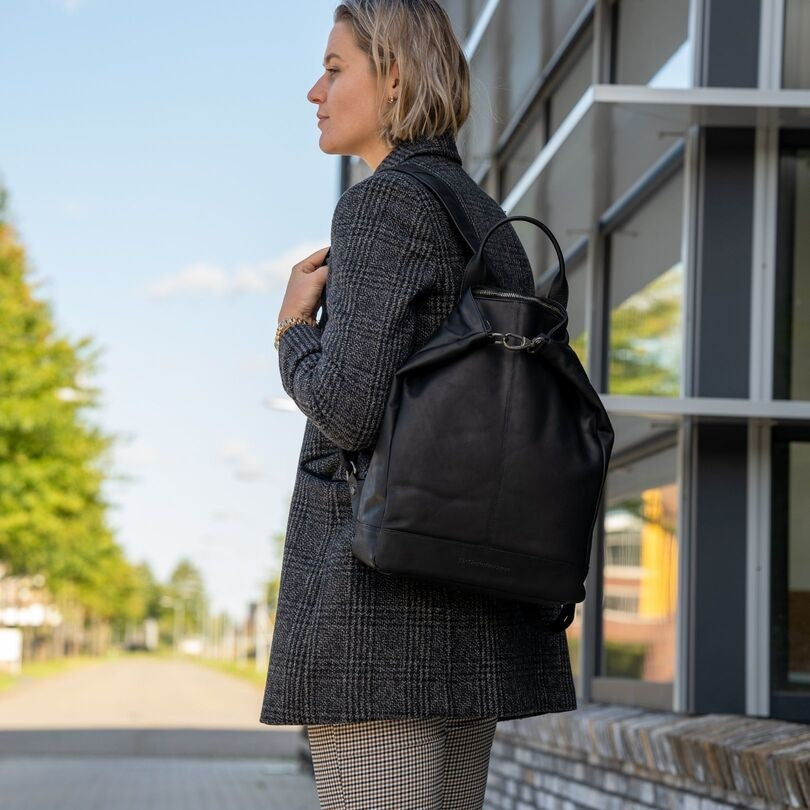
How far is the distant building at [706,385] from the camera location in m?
5.02

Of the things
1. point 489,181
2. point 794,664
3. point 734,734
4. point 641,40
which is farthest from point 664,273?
point 489,181

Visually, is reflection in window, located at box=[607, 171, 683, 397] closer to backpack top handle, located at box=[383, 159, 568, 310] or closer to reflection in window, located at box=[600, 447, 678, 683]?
reflection in window, located at box=[600, 447, 678, 683]

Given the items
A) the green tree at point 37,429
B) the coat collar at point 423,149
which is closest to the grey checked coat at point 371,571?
the coat collar at point 423,149

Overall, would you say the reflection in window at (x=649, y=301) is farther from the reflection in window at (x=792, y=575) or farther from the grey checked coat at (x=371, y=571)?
the grey checked coat at (x=371, y=571)

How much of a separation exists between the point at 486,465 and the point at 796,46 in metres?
3.71

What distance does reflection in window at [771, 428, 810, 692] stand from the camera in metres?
5.01

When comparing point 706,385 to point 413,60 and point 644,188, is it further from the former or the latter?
point 413,60

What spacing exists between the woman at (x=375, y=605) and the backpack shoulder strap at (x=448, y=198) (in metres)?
0.02

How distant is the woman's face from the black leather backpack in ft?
1.24

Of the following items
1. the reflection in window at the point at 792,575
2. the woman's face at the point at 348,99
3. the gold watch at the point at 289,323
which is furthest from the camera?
the reflection in window at the point at 792,575

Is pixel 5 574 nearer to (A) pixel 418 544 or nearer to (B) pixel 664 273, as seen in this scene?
(B) pixel 664 273

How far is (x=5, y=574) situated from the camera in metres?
27.2

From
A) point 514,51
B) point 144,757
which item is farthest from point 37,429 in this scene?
point 514,51

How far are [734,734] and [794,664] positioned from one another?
62 cm
